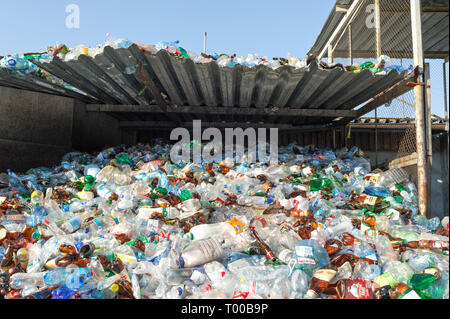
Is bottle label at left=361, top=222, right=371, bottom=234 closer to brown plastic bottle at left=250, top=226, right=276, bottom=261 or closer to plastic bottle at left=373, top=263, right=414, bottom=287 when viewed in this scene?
plastic bottle at left=373, top=263, right=414, bottom=287

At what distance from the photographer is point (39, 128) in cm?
561

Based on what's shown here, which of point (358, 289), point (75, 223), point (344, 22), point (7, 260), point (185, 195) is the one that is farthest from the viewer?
point (344, 22)

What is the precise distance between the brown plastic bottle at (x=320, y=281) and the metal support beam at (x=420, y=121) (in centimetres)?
247

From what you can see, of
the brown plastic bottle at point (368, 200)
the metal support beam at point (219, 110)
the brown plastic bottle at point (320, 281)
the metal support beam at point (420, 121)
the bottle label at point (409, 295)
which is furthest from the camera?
the metal support beam at point (219, 110)

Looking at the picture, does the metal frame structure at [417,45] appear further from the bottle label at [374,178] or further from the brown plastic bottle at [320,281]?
the brown plastic bottle at [320,281]

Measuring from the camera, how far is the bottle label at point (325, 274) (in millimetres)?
2008

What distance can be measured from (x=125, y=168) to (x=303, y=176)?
2.92 metres

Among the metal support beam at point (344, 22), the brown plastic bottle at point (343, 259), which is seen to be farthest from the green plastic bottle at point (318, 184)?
the metal support beam at point (344, 22)

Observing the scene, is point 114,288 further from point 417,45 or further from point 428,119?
point 417,45

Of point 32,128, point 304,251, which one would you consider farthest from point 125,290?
point 32,128

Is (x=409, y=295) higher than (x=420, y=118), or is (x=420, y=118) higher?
(x=420, y=118)

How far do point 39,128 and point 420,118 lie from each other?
6397 millimetres

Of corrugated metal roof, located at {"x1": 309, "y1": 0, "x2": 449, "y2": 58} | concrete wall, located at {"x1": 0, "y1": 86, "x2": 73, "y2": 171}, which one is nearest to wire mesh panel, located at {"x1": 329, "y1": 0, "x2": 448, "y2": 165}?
corrugated metal roof, located at {"x1": 309, "y1": 0, "x2": 449, "y2": 58}
